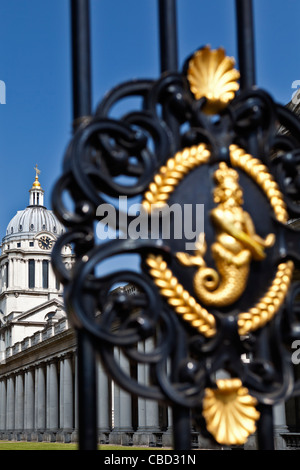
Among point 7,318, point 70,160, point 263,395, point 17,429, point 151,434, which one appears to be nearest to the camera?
point 70,160

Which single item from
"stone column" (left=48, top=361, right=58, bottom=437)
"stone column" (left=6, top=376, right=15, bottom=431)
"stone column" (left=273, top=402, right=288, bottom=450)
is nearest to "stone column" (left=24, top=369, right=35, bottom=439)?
"stone column" (left=6, top=376, right=15, bottom=431)

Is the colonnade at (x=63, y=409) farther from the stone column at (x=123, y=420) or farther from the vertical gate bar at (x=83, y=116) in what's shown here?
the vertical gate bar at (x=83, y=116)

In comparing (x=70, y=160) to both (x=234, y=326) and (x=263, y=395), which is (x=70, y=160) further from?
(x=263, y=395)

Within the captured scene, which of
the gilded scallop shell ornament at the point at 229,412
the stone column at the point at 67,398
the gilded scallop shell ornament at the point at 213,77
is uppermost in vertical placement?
the stone column at the point at 67,398

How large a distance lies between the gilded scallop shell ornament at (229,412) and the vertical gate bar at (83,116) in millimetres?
683

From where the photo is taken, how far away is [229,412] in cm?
481

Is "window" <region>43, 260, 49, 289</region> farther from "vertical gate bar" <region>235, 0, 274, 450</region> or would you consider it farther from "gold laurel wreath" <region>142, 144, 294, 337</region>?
"gold laurel wreath" <region>142, 144, 294, 337</region>

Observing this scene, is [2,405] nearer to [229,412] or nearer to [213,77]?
[229,412]

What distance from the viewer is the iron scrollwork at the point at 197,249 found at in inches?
182

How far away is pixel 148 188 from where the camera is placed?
4805 millimetres

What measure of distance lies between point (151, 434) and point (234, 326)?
47.5 meters

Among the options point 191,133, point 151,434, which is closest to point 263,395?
point 191,133

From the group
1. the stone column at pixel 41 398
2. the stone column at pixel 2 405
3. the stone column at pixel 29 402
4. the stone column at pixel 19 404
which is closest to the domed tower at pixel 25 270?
the stone column at pixel 2 405

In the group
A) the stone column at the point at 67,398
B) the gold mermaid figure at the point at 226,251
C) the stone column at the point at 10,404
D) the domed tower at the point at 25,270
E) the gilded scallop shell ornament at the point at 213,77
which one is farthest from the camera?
the domed tower at the point at 25,270
